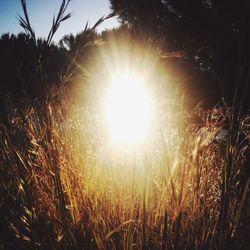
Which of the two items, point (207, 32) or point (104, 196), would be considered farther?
point (207, 32)

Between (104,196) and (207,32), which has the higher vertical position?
(207,32)

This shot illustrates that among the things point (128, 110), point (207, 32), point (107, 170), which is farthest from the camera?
point (207, 32)

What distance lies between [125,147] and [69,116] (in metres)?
0.43

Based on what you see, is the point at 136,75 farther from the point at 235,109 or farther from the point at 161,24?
the point at 161,24

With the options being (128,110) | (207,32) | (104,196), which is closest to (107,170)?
(104,196)

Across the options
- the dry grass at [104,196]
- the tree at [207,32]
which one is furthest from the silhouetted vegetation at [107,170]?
the tree at [207,32]

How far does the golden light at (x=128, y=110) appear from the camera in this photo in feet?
3.78

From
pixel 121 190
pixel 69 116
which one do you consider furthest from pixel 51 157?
pixel 69 116

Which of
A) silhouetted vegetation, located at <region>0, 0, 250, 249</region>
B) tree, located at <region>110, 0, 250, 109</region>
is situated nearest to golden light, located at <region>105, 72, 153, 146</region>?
silhouetted vegetation, located at <region>0, 0, 250, 249</region>

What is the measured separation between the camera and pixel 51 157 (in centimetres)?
104

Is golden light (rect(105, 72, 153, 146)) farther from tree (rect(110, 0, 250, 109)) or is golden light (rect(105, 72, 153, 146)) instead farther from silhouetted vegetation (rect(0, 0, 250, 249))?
tree (rect(110, 0, 250, 109))

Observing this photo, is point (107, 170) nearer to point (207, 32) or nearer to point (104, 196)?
point (104, 196)

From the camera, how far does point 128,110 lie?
1.28 metres

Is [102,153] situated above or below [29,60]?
below
